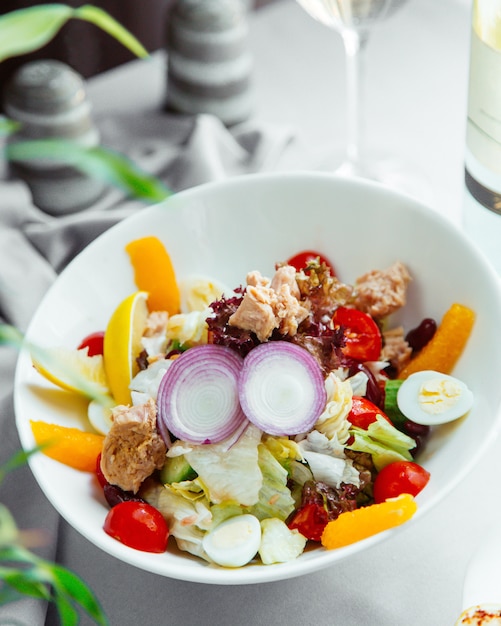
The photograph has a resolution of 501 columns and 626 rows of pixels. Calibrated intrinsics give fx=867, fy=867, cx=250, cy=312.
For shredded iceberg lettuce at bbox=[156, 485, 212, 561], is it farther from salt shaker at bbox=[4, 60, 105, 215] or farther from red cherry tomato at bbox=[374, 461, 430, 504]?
salt shaker at bbox=[4, 60, 105, 215]

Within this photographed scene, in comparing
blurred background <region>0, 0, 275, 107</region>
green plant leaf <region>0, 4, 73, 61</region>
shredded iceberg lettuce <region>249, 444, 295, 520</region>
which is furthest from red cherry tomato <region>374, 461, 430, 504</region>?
blurred background <region>0, 0, 275, 107</region>

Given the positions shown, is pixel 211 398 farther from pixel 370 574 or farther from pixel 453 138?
pixel 453 138

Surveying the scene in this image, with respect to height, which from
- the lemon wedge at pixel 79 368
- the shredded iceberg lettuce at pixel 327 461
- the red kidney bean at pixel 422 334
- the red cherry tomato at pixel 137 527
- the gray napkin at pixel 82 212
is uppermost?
the red kidney bean at pixel 422 334

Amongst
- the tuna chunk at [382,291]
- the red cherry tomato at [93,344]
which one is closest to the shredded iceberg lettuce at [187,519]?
the red cherry tomato at [93,344]

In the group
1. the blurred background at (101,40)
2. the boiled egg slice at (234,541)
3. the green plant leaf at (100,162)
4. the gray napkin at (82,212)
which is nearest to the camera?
the green plant leaf at (100,162)

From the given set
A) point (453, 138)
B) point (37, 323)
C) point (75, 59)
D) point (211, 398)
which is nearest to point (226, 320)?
point (211, 398)

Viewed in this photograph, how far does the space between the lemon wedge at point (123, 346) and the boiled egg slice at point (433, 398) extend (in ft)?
1.52

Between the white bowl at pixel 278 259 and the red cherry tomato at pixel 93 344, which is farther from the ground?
the white bowl at pixel 278 259

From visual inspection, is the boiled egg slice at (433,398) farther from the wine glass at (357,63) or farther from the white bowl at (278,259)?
the wine glass at (357,63)

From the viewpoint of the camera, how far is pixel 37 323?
152cm

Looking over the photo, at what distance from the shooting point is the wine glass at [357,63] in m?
1.79

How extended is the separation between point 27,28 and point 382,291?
935mm

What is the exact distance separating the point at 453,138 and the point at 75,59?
1210 mm

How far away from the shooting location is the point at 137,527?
4.15 ft
